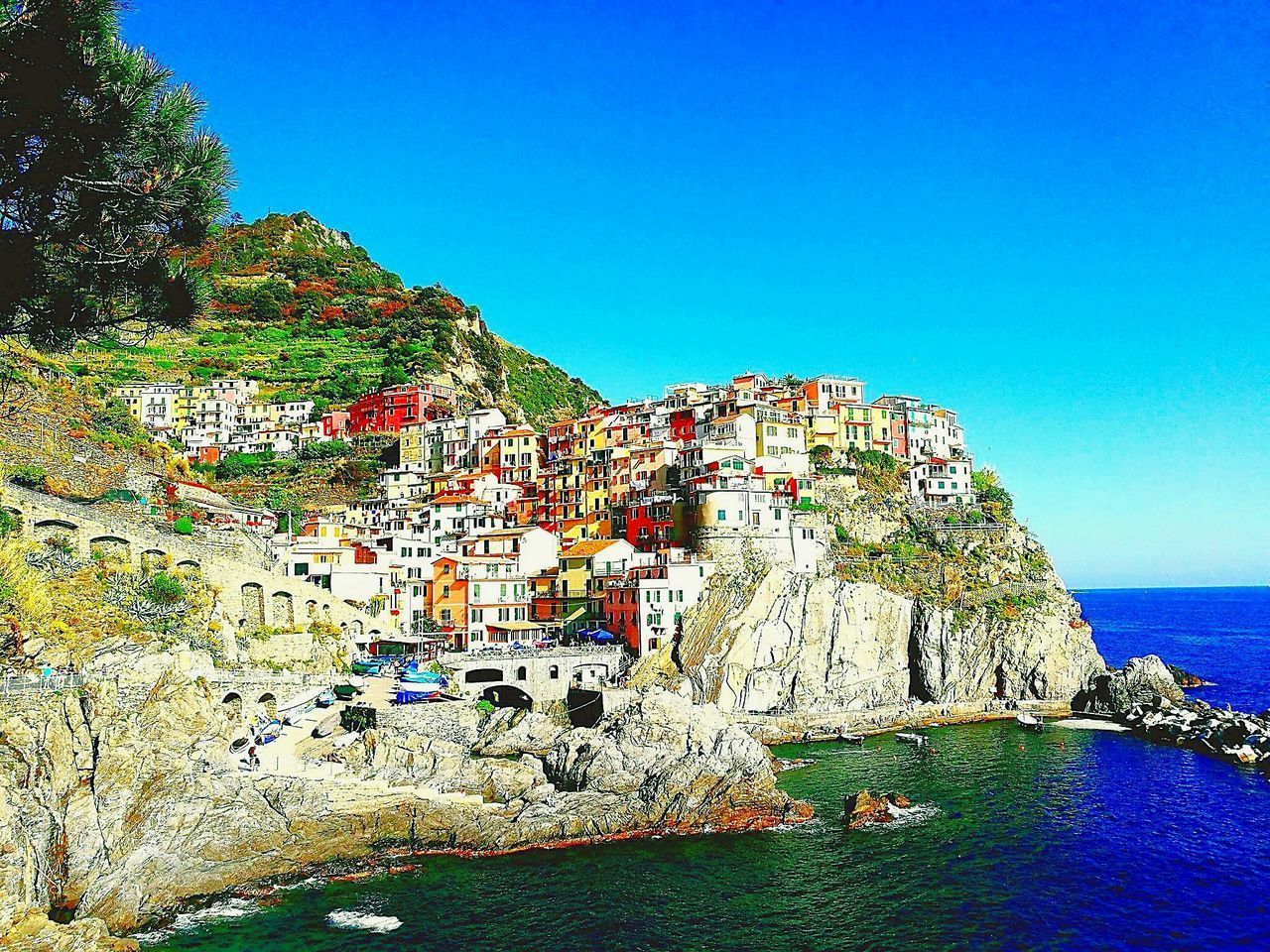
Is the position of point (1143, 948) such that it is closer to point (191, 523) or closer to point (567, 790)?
point (567, 790)

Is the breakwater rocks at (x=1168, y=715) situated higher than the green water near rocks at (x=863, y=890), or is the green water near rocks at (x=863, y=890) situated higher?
the breakwater rocks at (x=1168, y=715)

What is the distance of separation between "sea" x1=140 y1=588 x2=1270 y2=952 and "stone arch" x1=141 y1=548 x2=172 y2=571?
16811mm

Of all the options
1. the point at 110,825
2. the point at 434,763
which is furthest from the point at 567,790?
the point at 110,825

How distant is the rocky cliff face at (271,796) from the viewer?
2433cm

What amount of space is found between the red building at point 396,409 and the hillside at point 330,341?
16.7ft

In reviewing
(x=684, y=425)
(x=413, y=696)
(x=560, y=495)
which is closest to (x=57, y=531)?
(x=413, y=696)

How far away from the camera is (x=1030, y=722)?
51.7 metres

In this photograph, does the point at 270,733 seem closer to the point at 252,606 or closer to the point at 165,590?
the point at 165,590

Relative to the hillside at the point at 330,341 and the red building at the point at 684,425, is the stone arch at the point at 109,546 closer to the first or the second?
the red building at the point at 684,425

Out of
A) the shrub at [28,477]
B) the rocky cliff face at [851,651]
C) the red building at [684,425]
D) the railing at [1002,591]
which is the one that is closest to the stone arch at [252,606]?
the shrub at [28,477]

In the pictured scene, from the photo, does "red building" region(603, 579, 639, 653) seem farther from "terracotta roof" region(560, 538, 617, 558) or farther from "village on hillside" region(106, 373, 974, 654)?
"terracotta roof" region(560, 538, 617, 558)

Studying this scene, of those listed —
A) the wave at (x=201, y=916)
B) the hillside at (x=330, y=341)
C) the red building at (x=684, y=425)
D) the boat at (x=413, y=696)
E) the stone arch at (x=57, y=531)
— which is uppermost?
the hillside at (x=330, y=341)

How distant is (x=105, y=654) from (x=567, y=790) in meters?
16.8

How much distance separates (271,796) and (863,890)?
18572 mm
